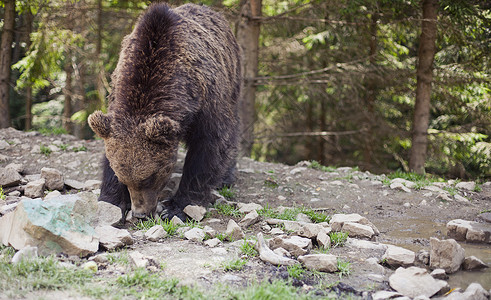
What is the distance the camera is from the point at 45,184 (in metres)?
5.48

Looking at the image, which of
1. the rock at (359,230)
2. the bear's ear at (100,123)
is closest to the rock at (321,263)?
the rock at (359,230)

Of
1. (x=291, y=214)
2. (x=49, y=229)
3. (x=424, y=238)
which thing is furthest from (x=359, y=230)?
(x=49, y=229)

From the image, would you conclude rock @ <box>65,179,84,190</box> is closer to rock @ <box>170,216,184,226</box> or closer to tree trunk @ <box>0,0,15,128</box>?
rock @ <box>170,216,184,226</box>

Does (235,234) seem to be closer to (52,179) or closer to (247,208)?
(247,208)

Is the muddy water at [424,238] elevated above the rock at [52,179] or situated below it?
below

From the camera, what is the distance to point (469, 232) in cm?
423

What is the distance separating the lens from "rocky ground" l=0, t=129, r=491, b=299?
10.3ft

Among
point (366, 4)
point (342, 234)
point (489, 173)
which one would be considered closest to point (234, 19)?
point (366, 4)

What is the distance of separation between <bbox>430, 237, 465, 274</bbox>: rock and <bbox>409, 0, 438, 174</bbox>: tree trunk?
258 inches

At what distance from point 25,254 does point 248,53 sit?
760 cm

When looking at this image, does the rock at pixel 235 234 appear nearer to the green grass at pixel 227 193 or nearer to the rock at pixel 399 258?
the rock at pixel 399 258

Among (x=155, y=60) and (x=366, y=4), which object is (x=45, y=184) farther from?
(x=366, y=4)

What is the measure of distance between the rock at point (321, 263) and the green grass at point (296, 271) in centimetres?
7

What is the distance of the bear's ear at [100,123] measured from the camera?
4.13 m
